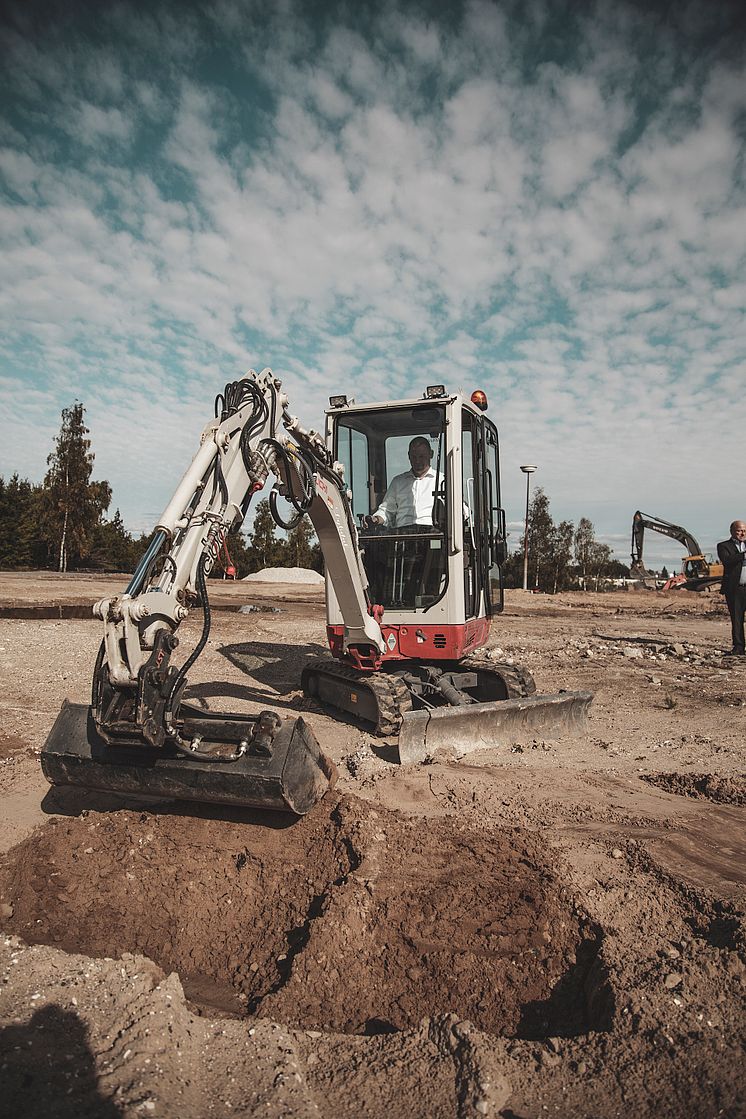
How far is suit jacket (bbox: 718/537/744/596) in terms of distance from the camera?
36.2 feet

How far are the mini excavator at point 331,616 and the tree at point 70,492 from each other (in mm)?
35902

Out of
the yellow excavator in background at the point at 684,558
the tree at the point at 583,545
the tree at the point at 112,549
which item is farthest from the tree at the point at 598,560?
the tree at the point at 112,549

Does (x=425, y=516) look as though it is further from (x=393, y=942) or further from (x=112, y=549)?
(x=112, y=549)

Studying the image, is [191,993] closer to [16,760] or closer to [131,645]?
[131,645]

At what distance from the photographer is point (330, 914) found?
330 centimetres

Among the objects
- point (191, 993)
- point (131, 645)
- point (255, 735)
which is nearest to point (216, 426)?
point (131, 645)

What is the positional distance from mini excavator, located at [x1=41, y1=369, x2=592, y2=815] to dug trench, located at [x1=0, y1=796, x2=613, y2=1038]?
0.35m

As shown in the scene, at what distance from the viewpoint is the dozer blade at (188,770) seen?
3.82 m

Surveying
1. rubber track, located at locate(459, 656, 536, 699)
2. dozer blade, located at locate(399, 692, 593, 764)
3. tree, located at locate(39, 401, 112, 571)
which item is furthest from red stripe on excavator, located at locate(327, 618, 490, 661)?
tree, located at locate(39, 401, 112, 571)

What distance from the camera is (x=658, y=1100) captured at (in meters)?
2.16

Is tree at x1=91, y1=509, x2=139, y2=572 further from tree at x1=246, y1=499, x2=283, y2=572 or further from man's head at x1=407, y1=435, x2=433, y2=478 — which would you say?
man's head at x1=407, y1=435, x2=433, y2=478

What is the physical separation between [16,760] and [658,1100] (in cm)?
518

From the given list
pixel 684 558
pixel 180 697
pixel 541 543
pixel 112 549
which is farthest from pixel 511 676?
pixel 112 549

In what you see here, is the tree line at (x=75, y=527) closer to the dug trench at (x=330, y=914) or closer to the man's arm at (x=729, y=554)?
the man's arm at (x=729, y=554)
